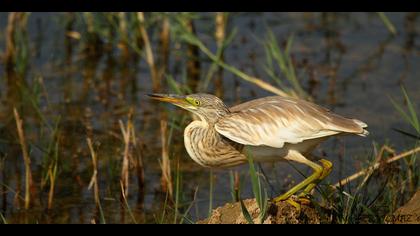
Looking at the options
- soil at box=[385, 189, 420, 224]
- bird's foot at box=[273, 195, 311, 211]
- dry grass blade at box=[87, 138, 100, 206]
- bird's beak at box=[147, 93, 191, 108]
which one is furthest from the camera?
dry grass blade at box=[87, 138, 100, 206]

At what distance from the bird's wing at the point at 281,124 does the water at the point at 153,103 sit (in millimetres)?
1191

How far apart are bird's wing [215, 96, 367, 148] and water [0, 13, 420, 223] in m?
1.19

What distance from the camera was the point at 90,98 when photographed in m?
8.99

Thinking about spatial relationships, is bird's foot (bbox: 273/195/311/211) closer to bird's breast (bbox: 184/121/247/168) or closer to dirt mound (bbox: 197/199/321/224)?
dirt mound (bbox: 197/199/321/224)

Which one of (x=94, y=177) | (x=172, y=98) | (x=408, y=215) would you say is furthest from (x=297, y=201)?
(x=94, y=177)

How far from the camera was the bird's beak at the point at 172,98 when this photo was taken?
539 cm

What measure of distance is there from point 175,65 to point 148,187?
2.62 meters

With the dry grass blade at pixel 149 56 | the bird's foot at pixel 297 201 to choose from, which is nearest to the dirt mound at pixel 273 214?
the bird's foot at pixel 297 201

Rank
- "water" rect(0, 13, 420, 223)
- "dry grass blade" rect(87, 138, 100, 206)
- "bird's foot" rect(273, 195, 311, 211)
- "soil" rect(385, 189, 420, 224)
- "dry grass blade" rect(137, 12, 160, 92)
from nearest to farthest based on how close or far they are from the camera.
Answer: "soil" rect(385, 189, 420, 224), "bird's foot" rect(273, 195, 311, 211), "dry grass blade" rect(87, 138, 100, 206), "water" rect(0, 13, 420, 223), "dry grass blade" rect(137, 12, 160, 92)

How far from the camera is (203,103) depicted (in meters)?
5.44

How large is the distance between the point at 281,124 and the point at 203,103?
20.9 inches

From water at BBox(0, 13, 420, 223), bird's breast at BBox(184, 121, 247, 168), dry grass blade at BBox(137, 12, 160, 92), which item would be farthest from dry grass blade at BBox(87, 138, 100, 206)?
dry grass blade at BBox(137, 12, 160, 92)

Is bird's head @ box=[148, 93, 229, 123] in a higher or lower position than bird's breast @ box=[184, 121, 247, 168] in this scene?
higher

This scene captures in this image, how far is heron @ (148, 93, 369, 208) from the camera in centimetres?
507
